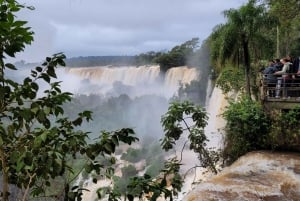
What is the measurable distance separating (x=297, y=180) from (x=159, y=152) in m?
29.4

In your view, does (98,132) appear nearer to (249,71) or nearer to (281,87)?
(281,87)

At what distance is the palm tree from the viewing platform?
2.87 metres

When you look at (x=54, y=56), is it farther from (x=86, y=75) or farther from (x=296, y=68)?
(x=86, y=75)

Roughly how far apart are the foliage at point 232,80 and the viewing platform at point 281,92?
19.7ft

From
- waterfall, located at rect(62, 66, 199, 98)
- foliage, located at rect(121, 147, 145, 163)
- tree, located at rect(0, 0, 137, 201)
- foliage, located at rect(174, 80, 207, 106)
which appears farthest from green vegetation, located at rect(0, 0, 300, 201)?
waterfall, located at rect(62, 66, 199, 98)

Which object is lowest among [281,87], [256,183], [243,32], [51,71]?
[256,183]

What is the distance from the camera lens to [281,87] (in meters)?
11.0

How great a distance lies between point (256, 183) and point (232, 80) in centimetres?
1154

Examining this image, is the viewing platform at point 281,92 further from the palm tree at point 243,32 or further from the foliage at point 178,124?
the palm tree at point 243,32

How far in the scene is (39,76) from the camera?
113 inches

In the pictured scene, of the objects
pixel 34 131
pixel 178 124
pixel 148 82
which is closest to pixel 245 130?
pixel 178 124

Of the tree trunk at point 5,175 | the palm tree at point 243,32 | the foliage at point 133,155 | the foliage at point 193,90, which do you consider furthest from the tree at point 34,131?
the foliage at point 193,90

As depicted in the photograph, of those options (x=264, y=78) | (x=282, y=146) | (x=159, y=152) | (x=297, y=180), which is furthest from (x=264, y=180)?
(x=159, y=152)

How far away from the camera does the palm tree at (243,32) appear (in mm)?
14375
